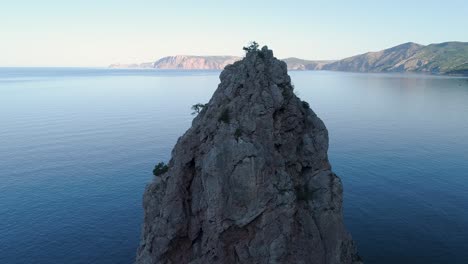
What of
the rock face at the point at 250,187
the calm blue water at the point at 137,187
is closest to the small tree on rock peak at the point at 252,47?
the rock face at the point at 250,187

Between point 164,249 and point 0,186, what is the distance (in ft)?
248

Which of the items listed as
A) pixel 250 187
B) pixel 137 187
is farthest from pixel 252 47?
pixel 137 187

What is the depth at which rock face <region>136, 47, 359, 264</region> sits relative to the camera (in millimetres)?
43156

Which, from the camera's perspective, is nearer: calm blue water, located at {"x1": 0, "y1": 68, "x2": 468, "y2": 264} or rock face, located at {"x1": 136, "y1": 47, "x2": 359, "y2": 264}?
rock face, located at {"x1": 136, "y1": 47, "x2": 359, "y2": 264}

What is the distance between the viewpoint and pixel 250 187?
42.8 m

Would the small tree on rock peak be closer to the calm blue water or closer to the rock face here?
the rock face

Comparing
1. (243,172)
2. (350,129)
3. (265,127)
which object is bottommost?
(350,129)

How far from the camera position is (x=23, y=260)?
68.4 m

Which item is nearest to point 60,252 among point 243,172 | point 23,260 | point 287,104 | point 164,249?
point 23,260

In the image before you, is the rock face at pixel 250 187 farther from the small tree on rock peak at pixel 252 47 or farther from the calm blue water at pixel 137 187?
the calm blue water at pixel 137 187

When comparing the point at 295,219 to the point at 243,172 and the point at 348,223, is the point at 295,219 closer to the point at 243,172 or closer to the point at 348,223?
the point at 243,172

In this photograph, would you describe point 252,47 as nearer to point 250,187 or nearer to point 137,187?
point 250,187

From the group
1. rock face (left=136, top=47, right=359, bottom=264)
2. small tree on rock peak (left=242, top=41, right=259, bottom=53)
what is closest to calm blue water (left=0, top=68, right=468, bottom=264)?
rock face (left=136, top=47, right=359, bottom=264)

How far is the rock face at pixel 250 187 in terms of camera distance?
43.2m
